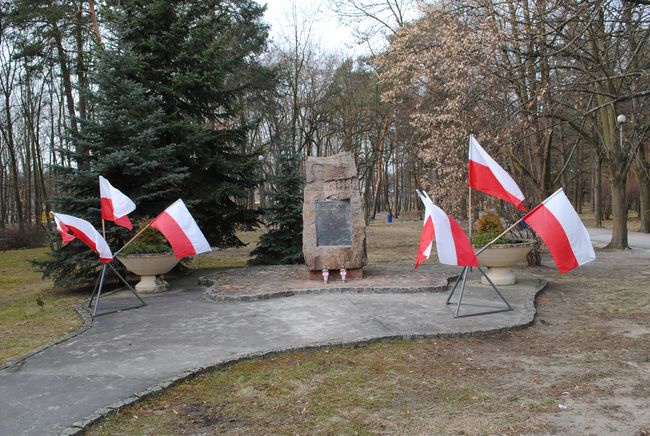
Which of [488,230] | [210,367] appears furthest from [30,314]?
[488,230]

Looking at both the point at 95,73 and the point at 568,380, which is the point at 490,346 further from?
the point at 95,73

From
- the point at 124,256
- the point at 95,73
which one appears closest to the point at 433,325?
the point at 124,256

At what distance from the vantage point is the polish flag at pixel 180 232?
7.61 metres

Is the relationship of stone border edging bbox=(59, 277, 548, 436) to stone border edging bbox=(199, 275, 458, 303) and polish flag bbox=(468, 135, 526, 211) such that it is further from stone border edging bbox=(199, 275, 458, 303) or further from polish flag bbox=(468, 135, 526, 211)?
stone border edging bbox=(199, 275, 458, 303)

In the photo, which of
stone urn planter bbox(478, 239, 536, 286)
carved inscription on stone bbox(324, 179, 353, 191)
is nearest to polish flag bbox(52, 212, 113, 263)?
carved inscription on stone bbox(324, 179, 353, 191)

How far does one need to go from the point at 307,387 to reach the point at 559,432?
2.03m

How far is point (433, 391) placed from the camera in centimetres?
429

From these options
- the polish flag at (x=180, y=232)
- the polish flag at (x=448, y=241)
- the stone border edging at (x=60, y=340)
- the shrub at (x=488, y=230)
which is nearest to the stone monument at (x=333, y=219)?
the shrub at (x=488, y=230)

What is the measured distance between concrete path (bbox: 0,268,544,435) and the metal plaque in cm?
145

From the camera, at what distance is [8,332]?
696 cm

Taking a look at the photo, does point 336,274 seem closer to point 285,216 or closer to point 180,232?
point 180,232

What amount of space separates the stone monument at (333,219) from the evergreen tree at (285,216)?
302 centimetres

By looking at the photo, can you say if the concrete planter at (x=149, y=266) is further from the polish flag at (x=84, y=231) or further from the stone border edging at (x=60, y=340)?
the polish flag at (x=84, y=231)

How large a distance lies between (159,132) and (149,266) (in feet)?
11.8
